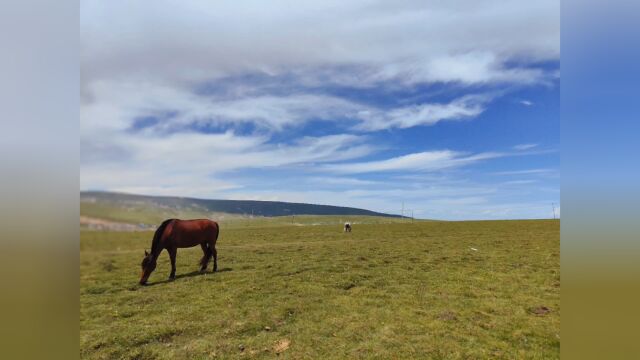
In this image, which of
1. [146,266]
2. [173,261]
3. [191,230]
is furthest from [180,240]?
[146,266]

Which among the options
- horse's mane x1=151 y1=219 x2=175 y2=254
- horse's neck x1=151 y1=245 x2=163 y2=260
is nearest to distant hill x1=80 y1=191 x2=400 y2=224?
horse's mane x1=151 y1=219 x2=175 y2=254

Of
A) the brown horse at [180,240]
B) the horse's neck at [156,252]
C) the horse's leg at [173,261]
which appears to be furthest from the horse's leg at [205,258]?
the horse's neck at [156,252]

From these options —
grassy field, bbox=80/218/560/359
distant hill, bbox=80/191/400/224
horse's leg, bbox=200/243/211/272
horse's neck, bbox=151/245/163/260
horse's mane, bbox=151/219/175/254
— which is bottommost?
grassy field, bbox=80/218/560/359

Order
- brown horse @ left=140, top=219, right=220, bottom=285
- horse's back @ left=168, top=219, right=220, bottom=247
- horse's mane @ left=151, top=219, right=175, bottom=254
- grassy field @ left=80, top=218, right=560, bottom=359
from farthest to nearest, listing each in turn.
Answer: horse's back @ left=168, top=219, right=220, bottom=247
brown horse @ left=140, top=219, right=220, bottom=285
horse's mane @ left=151, top=219, right=175, bottom=254
grassy field @ left=80, top=218, right=560, bottom=359

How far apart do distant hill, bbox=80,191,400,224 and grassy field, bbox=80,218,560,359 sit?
2.04ft

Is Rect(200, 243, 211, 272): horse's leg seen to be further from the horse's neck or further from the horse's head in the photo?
the horse's head

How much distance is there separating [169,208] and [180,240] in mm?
1643

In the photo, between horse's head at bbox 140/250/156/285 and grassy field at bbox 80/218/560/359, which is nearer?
grassy field at bbox 80/218/560/359

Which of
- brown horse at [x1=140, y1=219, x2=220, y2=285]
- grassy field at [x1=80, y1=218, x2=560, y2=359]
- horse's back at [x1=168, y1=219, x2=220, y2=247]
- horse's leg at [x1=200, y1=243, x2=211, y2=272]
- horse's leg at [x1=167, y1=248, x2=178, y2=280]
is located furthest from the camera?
horse's leg at [x1=200, y1=243, x2=211, y2=272]

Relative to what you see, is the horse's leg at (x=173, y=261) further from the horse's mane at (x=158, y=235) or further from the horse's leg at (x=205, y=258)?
the horse's leg at (x=205, y=258)

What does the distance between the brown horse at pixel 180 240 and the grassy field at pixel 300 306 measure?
1.11ft

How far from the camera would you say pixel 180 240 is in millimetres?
13492

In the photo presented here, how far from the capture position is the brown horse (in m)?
12.8

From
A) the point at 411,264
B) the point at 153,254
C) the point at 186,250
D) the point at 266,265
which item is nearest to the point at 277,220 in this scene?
the point at 266,265
